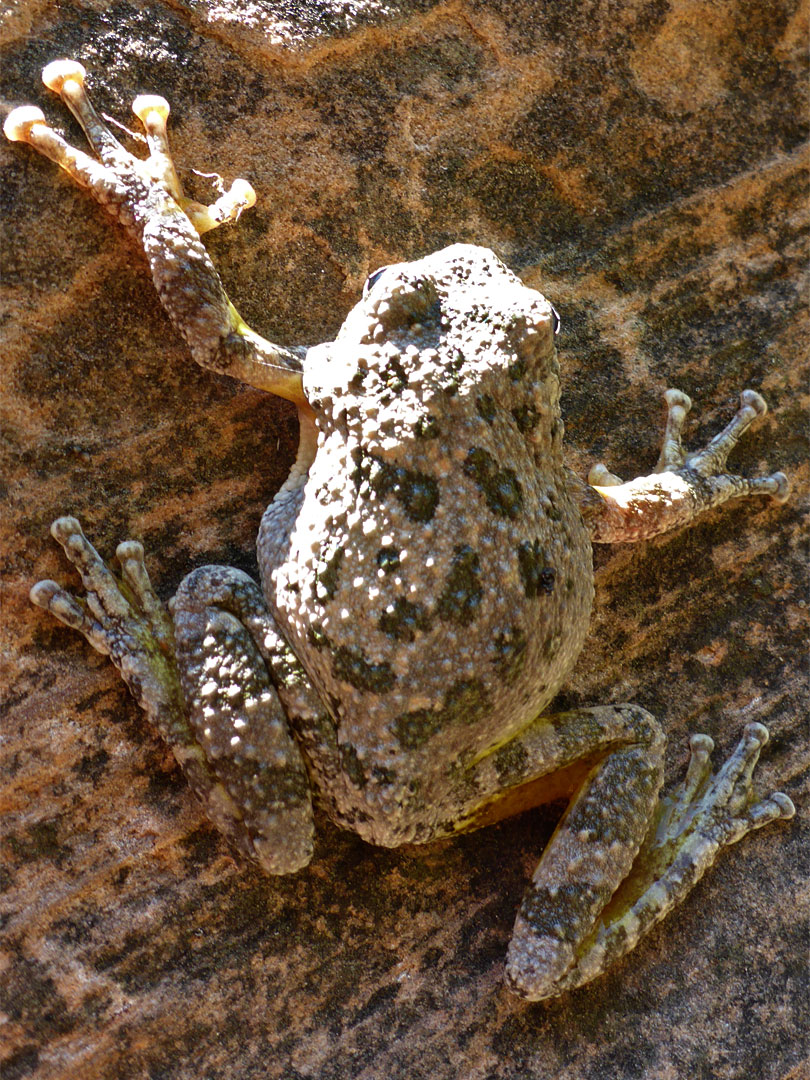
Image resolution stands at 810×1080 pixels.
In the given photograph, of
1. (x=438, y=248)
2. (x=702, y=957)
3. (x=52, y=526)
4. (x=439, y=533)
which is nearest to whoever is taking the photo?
(x=439, y=533)

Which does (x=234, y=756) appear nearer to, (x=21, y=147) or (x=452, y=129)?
(x=21, y=147)

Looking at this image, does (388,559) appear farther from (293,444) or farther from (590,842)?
(590,842)

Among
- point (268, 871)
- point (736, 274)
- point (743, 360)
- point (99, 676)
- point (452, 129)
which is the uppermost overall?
point (452, 129)

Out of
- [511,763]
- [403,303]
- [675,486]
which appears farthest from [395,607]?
[675,486]

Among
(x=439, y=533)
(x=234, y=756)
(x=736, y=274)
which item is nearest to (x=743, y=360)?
(x=736, y=274)

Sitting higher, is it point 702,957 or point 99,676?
point 99,676

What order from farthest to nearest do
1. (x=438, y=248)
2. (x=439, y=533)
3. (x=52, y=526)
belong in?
(x=438, y=248)
(x=52, y=526)
(x=439, y=533)

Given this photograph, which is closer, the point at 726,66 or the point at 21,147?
the point at 21,147

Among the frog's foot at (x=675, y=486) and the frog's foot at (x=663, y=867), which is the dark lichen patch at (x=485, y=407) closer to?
the frog's foot at (x=675, y=486)
